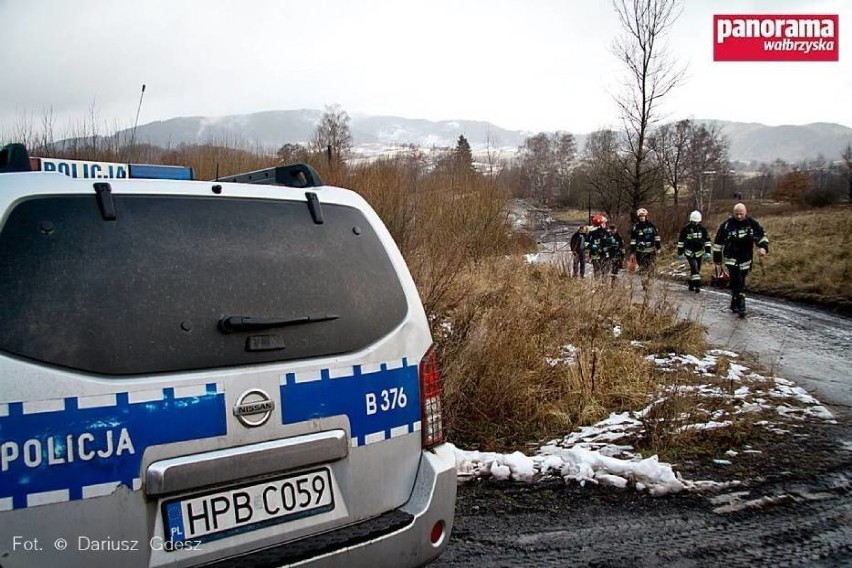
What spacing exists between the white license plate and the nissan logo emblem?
204 millimetres

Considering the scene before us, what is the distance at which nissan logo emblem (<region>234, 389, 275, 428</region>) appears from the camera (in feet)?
6.45

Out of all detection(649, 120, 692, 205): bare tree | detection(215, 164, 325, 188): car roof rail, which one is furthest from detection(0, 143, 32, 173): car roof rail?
detection(649, 120, 692, 205): bare tree

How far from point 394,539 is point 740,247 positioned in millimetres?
10998

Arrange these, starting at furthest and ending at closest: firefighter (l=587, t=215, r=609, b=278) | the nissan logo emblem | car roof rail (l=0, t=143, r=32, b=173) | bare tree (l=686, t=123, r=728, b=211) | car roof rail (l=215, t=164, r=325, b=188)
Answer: bare tree (l=686, t=123, r=728, b=211), firefighter (l=587, t=215, r=609, b=278), car roof rail (l=215, t=164, r=325, b=188), car roof rail (l=0, t=143, r=32, b=173), the nissan logo emblem

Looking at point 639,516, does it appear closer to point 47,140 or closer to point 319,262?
point 319,262

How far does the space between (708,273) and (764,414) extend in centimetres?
1377

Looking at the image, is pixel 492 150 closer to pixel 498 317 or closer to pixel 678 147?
pixel 498 317

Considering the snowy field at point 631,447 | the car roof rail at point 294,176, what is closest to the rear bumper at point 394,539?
the car roof rail at point 294,176

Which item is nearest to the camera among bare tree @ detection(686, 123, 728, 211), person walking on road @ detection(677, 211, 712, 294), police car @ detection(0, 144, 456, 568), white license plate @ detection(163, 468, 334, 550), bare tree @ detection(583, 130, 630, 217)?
police car @ detection(0, 144, 456, 568)

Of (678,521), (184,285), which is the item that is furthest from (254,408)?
(678,521)

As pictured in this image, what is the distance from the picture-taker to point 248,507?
1.96 meters

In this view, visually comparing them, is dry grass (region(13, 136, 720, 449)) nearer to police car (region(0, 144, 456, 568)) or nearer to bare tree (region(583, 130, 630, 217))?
police car (region(0, 144, 456, 568))

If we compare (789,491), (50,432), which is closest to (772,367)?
(789,491)

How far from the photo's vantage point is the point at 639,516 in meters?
3.56
